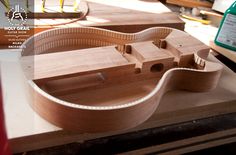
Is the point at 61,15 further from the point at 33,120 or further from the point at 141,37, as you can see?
the point at 33,120

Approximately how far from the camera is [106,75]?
47 centimetres

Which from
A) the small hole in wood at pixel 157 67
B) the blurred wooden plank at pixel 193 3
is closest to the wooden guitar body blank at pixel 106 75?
the small hole in wood at pixel 157 67

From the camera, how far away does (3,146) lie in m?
0.33

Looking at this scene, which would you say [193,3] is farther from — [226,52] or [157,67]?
[157,67]

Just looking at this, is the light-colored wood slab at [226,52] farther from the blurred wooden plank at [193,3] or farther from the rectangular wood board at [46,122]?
the blurred wooden plank at [193,3]

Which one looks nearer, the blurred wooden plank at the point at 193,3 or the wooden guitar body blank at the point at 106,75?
the wooden guitar body blank at the point at 106,75

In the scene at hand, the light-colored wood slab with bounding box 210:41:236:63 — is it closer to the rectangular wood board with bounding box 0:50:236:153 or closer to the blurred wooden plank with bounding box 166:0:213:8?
the rectangular wood board with bounding box 0:50:236:153

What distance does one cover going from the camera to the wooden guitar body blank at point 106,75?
389 mm

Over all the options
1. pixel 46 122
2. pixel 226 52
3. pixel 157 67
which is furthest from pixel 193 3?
pixel 46 122

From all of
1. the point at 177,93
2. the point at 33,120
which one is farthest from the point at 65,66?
the point at 177,93

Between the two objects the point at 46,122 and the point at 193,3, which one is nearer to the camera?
the point at 46,122

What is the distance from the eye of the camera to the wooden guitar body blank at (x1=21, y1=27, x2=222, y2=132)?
0.39 m

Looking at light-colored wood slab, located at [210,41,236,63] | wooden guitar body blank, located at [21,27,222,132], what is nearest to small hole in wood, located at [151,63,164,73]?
wooden guitar body blank, located at [21,27,222,132]

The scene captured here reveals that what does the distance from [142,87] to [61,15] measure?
30 cm
